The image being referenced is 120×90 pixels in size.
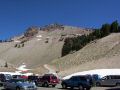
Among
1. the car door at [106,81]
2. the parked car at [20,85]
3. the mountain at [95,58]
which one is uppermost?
the mountain at [95,58]

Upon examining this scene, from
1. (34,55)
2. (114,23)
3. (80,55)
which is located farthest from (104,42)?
(34,55)

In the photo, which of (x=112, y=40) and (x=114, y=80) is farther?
(x=112, y=40)

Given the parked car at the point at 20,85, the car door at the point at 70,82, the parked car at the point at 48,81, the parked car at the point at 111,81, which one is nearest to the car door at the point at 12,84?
the parked car at the point at 20,85

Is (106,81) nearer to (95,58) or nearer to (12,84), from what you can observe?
(12,84)

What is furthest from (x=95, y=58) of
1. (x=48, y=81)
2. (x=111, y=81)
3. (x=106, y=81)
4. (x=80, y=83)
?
(x=80, y=83)

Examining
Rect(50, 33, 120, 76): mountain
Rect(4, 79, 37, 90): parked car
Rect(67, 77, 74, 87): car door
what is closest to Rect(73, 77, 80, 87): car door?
Rect(67, 77, 74, 87): car door

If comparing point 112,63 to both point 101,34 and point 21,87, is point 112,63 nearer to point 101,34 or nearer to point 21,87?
point 101,34

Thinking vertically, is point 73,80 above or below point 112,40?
below

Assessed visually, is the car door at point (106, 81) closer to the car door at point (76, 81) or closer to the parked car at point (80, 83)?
the parked car at point (80, 83)

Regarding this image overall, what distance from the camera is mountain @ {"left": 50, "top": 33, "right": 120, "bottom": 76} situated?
331ft

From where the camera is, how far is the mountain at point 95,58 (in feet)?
331

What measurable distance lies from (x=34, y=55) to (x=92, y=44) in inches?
2125

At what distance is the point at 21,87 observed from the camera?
1449 inches

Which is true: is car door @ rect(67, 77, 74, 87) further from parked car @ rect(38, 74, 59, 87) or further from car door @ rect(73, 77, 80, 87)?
parked car @ rect(38, 74, 59, 87)
